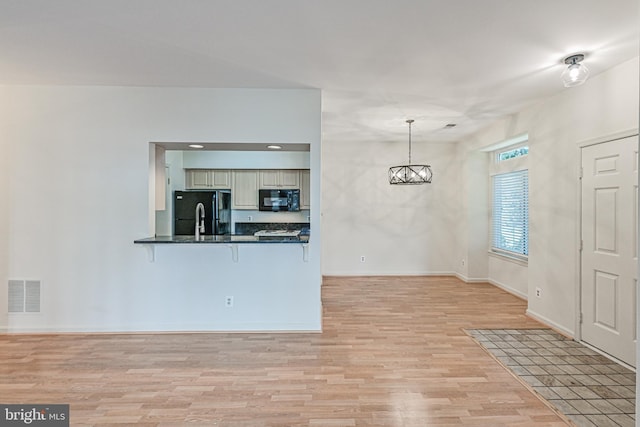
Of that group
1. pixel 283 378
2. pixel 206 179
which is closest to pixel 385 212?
pixel 206 179

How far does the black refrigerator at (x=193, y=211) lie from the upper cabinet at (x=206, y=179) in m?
0.68

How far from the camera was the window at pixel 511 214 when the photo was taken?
5082 mm

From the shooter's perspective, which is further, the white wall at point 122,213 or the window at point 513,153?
the window at point 513,153

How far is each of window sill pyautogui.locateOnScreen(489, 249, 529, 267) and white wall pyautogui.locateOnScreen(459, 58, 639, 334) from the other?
2.90ft

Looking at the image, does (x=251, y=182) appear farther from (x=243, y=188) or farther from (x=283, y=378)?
(x=283, y=378)

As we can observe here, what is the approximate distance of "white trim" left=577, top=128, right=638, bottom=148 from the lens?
2.82 metres

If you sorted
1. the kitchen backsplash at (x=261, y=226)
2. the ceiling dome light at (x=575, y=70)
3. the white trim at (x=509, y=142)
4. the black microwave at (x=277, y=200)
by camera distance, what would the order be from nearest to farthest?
the ceiling dome light at (x=575, y=70) → the white trim at (x=509, y=142) → the black microwave at (x=277, y=200) → the kitchen backsplash at (x=261, y=226)

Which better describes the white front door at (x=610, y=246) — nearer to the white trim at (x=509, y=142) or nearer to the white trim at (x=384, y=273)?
the white trim at (x=509, y=142)

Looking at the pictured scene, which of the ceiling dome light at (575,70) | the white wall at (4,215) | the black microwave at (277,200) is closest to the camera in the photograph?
the ceiling dome light at (575,70)

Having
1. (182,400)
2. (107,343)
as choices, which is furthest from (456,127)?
(107,343)

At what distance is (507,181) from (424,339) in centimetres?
348

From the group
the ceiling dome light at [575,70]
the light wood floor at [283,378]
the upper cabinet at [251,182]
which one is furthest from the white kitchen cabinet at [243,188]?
the ceiling dome light at [575,70]

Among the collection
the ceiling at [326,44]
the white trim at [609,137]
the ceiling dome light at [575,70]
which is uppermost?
the ceiling at [326,44]

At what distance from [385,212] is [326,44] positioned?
171 inches
